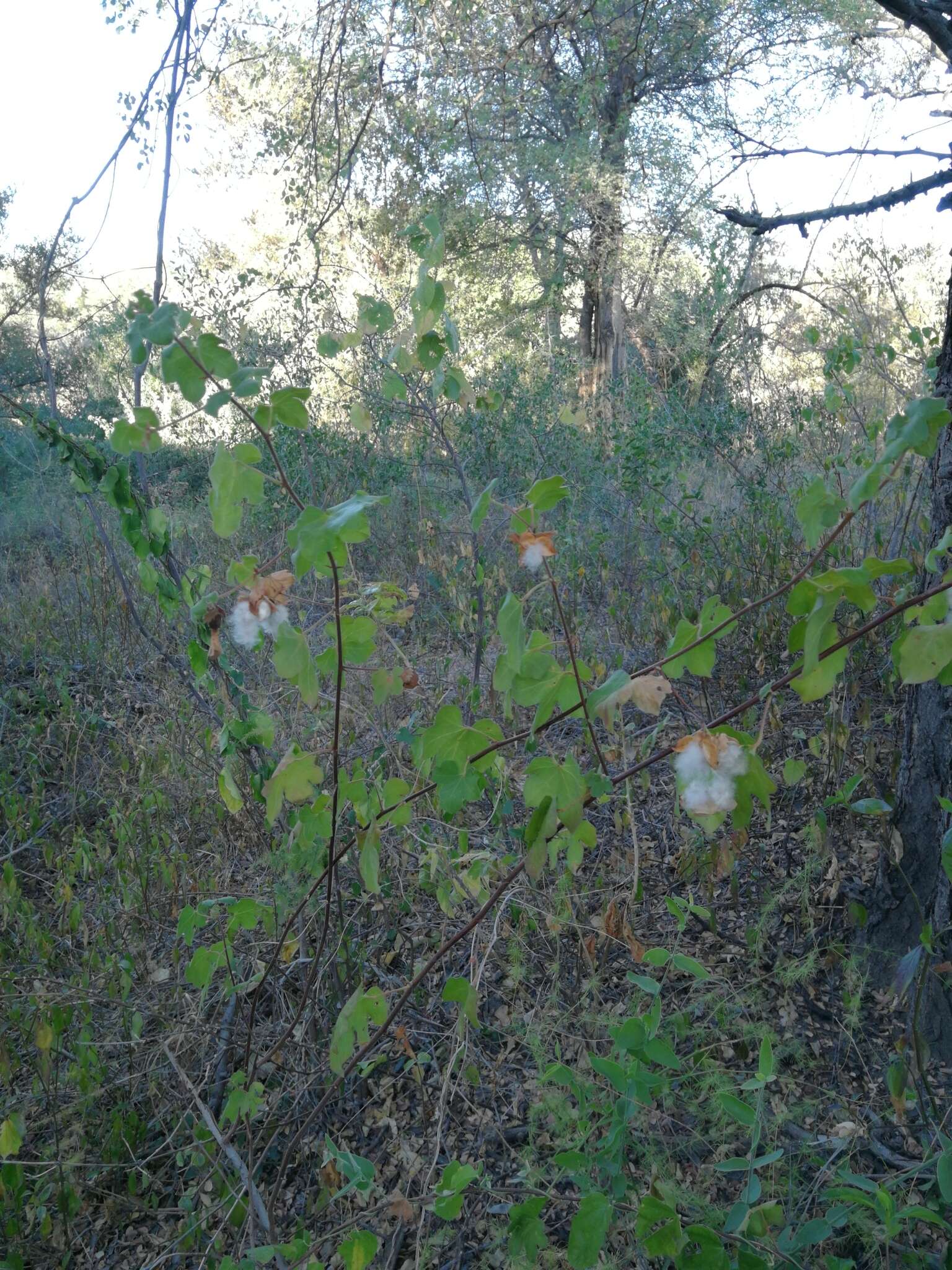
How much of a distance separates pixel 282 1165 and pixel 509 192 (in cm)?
1148

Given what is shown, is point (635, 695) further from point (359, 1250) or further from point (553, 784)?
point (359, 1250)

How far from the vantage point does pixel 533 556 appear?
3.01 ft

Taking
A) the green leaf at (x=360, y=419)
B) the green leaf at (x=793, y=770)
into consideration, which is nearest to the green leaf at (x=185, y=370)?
the green leaf at (x=360, y=419)

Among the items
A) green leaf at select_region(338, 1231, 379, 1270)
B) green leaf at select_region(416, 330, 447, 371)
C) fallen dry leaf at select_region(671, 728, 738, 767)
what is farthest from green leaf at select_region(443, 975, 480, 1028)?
green leaf at select_region(416, 330, 447, 371)

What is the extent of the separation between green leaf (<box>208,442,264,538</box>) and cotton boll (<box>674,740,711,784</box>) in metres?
0.54

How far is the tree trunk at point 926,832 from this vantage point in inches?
66.9

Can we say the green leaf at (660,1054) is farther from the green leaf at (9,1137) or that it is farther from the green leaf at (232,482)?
the green leaf at (9,1137)

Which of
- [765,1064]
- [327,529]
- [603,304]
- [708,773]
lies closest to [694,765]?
[708,773]

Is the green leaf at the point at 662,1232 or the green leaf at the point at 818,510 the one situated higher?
the green leaf at the point at 818,510

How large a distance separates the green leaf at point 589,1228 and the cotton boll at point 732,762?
0.54m

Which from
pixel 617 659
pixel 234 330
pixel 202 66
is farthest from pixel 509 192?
pixel 617 659

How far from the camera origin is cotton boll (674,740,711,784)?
0.84 m

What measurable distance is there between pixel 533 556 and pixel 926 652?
1.29 feet

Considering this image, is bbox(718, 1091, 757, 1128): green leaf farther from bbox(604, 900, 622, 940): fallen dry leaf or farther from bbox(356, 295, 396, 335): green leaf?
bbox(356, 295, 396, 335): green leaf
